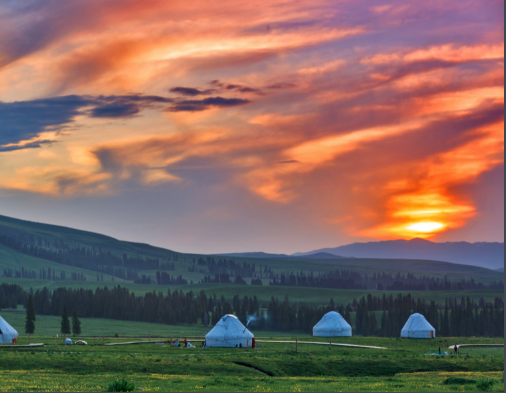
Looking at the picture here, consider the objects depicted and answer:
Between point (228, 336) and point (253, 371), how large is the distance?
3103 cm

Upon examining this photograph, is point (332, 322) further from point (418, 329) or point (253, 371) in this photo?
point (253, 371)

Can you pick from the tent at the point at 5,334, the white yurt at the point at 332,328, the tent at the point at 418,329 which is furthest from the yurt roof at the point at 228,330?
the tent at the point at 418,329

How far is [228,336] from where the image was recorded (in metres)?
89.1

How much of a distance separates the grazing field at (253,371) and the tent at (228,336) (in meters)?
8.28

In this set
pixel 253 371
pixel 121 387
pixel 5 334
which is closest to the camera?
pixel 121 387

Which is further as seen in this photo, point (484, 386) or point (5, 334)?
point (5, 334)

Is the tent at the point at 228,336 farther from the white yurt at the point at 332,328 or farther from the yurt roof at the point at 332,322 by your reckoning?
the yurt roof at the point at 332,322

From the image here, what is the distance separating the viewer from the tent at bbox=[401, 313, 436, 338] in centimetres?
12238

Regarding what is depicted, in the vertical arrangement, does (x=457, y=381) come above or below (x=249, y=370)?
above

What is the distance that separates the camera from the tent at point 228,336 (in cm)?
8869

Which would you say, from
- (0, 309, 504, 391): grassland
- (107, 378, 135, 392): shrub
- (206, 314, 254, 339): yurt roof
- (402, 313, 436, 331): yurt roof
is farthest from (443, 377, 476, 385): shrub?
(402, 313, 436, 331): yurt roof

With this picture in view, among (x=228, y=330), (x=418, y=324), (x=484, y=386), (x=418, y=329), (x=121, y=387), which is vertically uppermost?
(x=228, y=330)

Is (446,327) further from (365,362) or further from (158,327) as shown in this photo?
(365,362)

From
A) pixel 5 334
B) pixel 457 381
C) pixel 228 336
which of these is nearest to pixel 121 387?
Result: pixel 457 381
